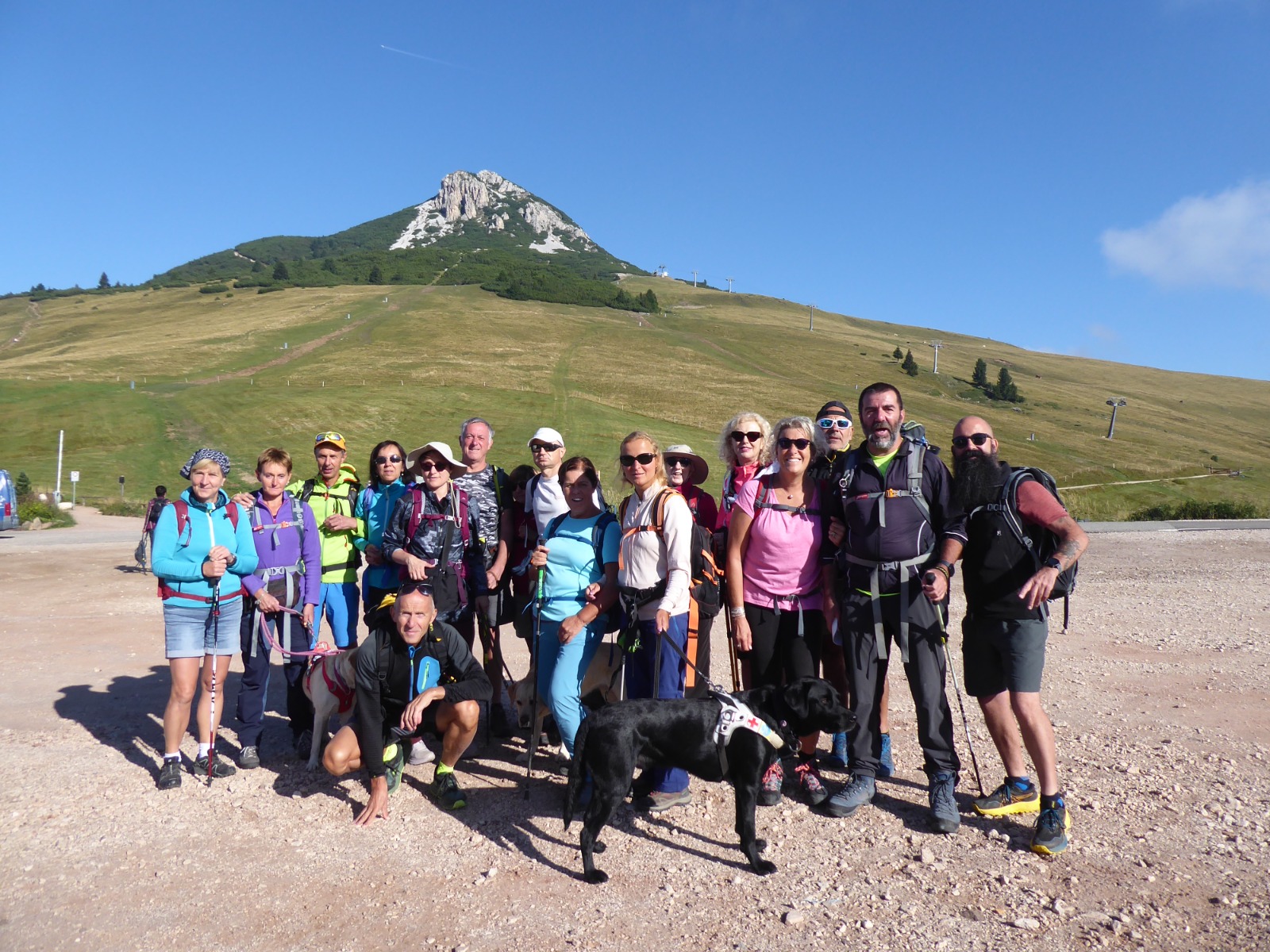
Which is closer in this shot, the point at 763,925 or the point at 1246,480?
the point at 763,925

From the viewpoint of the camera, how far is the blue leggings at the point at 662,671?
4930mm

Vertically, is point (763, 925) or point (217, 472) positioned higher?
point (217, 472)

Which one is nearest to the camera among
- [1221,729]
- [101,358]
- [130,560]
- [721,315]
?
[1221,729]

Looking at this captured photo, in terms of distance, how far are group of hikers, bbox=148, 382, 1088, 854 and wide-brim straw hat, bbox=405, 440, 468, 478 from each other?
31 mm

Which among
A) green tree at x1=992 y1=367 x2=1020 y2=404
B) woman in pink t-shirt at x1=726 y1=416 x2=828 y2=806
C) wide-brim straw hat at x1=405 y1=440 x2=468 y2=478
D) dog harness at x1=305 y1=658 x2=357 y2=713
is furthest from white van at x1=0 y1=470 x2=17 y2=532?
green tree at x1=992 y1=367 x2=1020 y2=404

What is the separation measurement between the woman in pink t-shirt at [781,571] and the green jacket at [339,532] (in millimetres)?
3128

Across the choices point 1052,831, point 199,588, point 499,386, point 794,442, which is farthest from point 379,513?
point 499,386

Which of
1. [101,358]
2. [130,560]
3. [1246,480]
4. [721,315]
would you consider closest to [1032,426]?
[1246,480]

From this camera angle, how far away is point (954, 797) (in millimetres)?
4742

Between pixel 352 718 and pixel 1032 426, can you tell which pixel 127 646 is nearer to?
pixel 352 718

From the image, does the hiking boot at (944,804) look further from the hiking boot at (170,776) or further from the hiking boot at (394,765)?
the hiking boot at (170,776)

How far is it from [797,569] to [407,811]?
2814 mm

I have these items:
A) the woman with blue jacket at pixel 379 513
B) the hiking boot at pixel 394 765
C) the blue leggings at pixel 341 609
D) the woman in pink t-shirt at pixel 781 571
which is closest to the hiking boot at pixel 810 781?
the woman in pink t-shirt at pixel 781 571

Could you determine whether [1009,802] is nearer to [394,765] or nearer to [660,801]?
[660,801]
